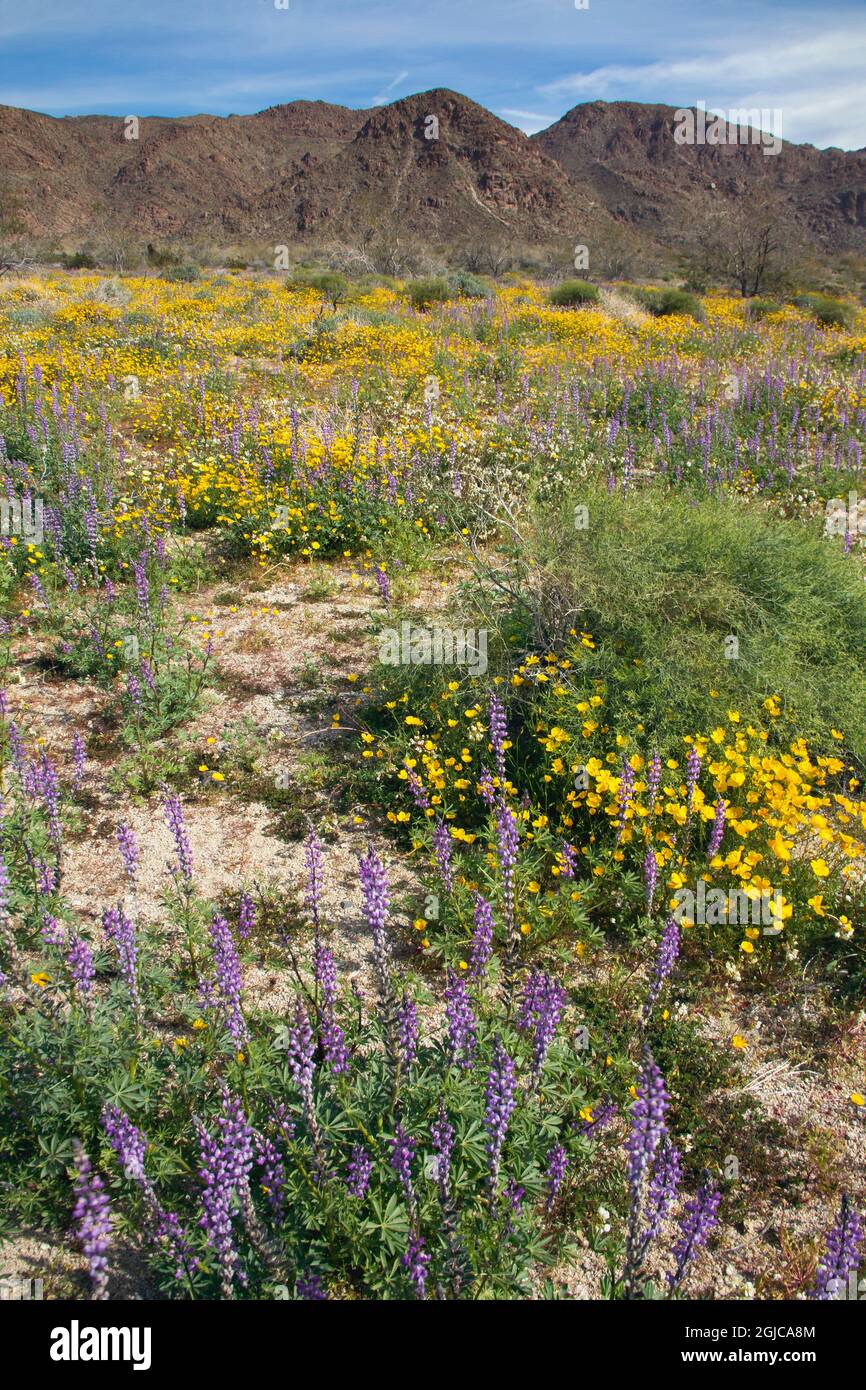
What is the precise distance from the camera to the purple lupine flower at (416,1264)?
2199 mm

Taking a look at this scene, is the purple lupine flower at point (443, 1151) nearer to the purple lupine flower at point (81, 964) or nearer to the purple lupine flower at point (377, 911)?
the purple lupine flower at point (377, 911)

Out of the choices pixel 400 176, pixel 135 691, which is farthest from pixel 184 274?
pixel 400 176

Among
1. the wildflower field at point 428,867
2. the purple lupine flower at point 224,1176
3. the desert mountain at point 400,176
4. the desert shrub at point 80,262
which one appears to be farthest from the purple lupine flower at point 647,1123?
the desert mountain at point 400,176

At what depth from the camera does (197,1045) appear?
3.16 meters

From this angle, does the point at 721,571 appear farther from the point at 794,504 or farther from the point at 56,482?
the point at 56,482

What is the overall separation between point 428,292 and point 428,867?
21.9 metres

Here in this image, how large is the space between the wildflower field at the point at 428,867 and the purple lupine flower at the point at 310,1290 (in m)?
0.03

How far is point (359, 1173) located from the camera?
2428mm

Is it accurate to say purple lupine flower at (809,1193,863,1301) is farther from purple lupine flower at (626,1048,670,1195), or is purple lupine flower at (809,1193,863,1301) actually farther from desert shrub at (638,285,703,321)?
desert shrub at (638,285,703,321)

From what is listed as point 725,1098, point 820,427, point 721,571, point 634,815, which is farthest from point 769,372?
point 725,1098

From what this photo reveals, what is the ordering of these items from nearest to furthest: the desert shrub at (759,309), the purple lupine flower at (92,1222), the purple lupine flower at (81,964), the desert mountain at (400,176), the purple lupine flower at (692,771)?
the purple lupine flower at (92,1222)
the purple lupine flower at (81,964)
the purple lupine flower at (692,771)
the desert shrub at (759,309)
the desert mountain at (400,176)

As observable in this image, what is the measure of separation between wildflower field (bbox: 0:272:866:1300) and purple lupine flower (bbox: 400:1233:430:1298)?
0.07 ft

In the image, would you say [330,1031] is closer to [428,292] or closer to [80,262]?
[428,292]

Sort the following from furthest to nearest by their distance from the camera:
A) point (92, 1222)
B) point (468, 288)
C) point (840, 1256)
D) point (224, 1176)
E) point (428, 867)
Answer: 1. point (468, 288)
2. point (428, 867)
3. point (224, 1176)
4. point (840, 1256)
5. point (92, 1222)
